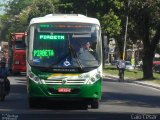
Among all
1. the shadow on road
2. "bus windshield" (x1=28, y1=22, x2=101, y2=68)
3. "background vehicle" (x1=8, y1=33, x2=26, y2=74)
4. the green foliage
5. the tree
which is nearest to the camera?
"bus windshield" (x1=28, y1=22, x2=101, y2=68)

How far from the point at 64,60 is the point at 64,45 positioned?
0.51m

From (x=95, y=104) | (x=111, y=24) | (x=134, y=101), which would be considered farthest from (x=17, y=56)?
(x=95, y=104)

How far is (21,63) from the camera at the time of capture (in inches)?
2094

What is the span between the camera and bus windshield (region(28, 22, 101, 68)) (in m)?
20.8

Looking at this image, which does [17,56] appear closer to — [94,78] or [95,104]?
[95,104]

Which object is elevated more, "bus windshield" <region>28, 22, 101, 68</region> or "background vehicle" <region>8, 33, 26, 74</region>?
"bus windshield" <region>28, 22, 101, 68</region>

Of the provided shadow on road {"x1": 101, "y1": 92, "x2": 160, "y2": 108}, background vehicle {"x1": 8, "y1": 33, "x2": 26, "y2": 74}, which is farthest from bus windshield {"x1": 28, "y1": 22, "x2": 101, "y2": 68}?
background vehicle {"x1": 8, "y1": 33, "x2": 26, "y2": 74}

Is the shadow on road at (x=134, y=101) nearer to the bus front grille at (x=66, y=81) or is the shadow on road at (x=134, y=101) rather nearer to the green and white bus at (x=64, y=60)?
the green and white bus at (x=64, y=60)

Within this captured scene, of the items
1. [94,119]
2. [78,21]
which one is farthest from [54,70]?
[94,119]

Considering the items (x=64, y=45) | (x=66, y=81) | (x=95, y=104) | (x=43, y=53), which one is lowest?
(x=95, y=104)

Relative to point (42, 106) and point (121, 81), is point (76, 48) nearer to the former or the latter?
point (42, 106)

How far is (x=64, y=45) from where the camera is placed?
21.1m

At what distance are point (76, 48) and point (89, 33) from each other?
0.72 m

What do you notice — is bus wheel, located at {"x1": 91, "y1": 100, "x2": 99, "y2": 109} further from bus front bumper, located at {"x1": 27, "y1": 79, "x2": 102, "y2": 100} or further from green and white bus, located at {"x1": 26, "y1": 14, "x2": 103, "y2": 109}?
bus front bumper, located at {"x1": 27, "y1": 79, "x2": 102, "y2": 100}
